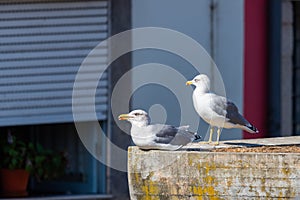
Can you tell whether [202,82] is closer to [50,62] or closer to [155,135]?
[155,135]

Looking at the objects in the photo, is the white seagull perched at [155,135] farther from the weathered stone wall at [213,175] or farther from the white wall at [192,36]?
the white wall at [192,36]

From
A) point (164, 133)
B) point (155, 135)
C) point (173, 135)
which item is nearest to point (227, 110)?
point (173, 135)

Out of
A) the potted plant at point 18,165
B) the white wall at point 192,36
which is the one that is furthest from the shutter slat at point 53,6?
the potted plant at point 18,165

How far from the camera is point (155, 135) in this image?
4.41 metres

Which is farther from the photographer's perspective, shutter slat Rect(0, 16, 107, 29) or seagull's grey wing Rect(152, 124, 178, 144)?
shutter slat Rect(0, 16, 107, 29)

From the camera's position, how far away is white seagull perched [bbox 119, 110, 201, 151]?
423cm

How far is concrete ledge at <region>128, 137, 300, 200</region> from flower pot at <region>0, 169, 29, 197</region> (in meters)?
5.20

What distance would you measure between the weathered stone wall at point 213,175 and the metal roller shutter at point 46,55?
4.87 m

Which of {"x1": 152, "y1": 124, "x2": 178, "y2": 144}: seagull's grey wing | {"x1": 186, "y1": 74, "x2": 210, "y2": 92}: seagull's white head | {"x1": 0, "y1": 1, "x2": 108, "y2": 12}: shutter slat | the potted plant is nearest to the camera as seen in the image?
{"x1": 152, "y1": 124, "x2": 178, "y2": 144}: seagull's grey wing

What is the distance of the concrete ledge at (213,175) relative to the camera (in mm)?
3545

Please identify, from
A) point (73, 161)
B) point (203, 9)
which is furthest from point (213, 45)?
point (73, 161)

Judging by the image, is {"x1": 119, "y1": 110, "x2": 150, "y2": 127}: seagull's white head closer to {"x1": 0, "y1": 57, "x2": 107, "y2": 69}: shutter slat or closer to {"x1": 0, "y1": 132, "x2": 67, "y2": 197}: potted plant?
{"x1": 0, "y1": 57, "x2": 107, "y2": 69}: shutter slat

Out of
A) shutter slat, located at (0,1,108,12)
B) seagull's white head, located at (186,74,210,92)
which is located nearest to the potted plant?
shutter slat, located at (0,1,108,12)

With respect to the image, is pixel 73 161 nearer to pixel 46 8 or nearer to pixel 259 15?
pixel 46 8
